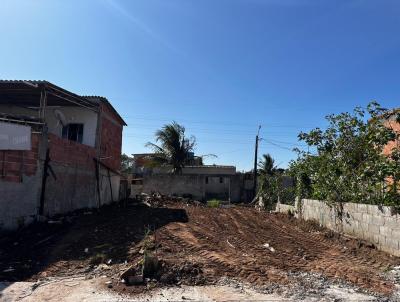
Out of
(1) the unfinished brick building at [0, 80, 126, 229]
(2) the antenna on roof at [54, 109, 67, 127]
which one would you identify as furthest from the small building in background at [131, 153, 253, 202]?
(2) the antenna on roof at [54, 109, 67, 127]

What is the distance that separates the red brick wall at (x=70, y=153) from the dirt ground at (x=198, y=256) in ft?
8.24

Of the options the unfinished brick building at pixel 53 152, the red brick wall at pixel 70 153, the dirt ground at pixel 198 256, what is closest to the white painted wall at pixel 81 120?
the unfinished brick building at pixel 53 152

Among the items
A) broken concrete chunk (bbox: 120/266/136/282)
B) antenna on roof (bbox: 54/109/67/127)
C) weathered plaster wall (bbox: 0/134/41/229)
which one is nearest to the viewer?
broken concrete chunk (bbox: 120/266/136/282)

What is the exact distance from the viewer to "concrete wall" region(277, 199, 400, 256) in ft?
27.9

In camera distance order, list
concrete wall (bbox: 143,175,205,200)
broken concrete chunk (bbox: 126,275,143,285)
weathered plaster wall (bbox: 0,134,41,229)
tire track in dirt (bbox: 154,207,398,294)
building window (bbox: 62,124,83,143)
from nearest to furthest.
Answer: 1. broken concrete chunk (bbox: 126,275,143,285)
2. tire track in dirt (bbox: 154,207,398,294)
3. weathered plaster wall (bbox: 0,134,41,229)
4. building window (bbox: 62,124,83,143)
5. concrete wall (bbox: 143,175,205,200)

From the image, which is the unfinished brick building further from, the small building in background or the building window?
the small building in background

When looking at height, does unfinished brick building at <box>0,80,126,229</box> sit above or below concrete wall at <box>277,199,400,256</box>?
Answer: above

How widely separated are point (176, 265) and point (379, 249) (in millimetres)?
5125

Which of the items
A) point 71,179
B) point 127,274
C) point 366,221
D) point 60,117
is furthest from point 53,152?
point 366,221

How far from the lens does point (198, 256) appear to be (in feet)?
25.6

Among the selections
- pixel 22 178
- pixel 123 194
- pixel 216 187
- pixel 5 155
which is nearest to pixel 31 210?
pixel 22 178

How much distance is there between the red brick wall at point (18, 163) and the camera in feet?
34.2

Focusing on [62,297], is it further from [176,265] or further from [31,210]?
[31,210]

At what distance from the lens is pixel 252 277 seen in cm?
657
